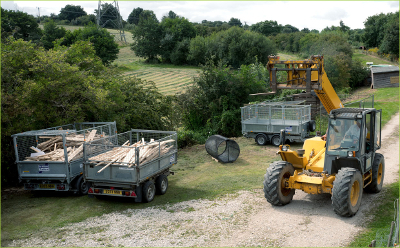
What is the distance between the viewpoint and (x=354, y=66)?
38938 mm

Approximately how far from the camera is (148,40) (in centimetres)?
6469

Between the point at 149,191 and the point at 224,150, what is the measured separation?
6.53 m

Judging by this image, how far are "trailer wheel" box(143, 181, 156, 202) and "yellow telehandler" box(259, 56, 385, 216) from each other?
358cm

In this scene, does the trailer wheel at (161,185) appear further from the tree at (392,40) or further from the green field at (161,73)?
the tree at (392,40)

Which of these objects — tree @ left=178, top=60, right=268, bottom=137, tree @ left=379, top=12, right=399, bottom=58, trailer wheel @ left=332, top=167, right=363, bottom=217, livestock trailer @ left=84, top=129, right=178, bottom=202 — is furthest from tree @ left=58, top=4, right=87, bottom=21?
trailer wheel @ left=332, top=167, right=363, bottom=217

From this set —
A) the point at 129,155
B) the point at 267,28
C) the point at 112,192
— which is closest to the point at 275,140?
the point at 129,155

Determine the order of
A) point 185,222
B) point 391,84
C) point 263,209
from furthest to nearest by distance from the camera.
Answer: point 391,84
point 263,209
point 185,222

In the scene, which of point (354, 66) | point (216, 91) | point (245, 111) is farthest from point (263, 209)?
point (354, 66)

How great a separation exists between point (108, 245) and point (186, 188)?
4.95m

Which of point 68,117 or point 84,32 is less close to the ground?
point 84,32

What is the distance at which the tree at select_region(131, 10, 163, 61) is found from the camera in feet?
212

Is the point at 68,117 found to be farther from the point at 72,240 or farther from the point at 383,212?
the point at 383,212

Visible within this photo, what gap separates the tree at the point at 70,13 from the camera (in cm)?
9656

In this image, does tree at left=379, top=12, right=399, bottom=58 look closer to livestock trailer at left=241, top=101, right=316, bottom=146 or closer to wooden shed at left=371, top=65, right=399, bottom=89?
wooden shed at left=371, top=65, right=399, bottom=89
